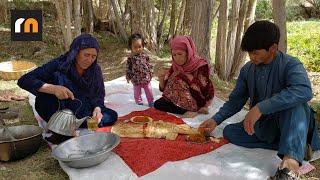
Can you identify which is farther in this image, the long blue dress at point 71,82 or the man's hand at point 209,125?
the long blue dress at point 71,82

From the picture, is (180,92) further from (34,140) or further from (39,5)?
(39,5)

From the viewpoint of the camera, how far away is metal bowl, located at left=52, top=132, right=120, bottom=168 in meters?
2.70

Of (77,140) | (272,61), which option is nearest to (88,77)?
(77,140)

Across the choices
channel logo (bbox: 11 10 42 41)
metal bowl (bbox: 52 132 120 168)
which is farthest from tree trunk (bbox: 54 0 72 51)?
metal bowl (bbox: 52 132 120 168)

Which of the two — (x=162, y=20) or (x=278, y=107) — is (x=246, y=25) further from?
(x=278, y=107)

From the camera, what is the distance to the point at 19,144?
294 centimetres

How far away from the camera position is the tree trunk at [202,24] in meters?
5.41

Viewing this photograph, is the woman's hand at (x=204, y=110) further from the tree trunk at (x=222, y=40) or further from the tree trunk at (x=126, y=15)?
the tree trunk at (x=126, y=15)

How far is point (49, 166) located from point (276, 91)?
1.74 m

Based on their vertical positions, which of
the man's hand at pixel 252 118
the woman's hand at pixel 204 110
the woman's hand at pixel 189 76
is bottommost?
the woman's hand at pixel 204 110

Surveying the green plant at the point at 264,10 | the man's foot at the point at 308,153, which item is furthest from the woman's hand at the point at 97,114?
the green plant at the point at 264,10

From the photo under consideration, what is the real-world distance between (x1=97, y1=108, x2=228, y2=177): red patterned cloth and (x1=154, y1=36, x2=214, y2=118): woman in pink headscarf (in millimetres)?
688

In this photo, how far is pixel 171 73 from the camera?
13.5 ft

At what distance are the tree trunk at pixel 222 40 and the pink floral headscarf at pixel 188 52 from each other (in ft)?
9.15
